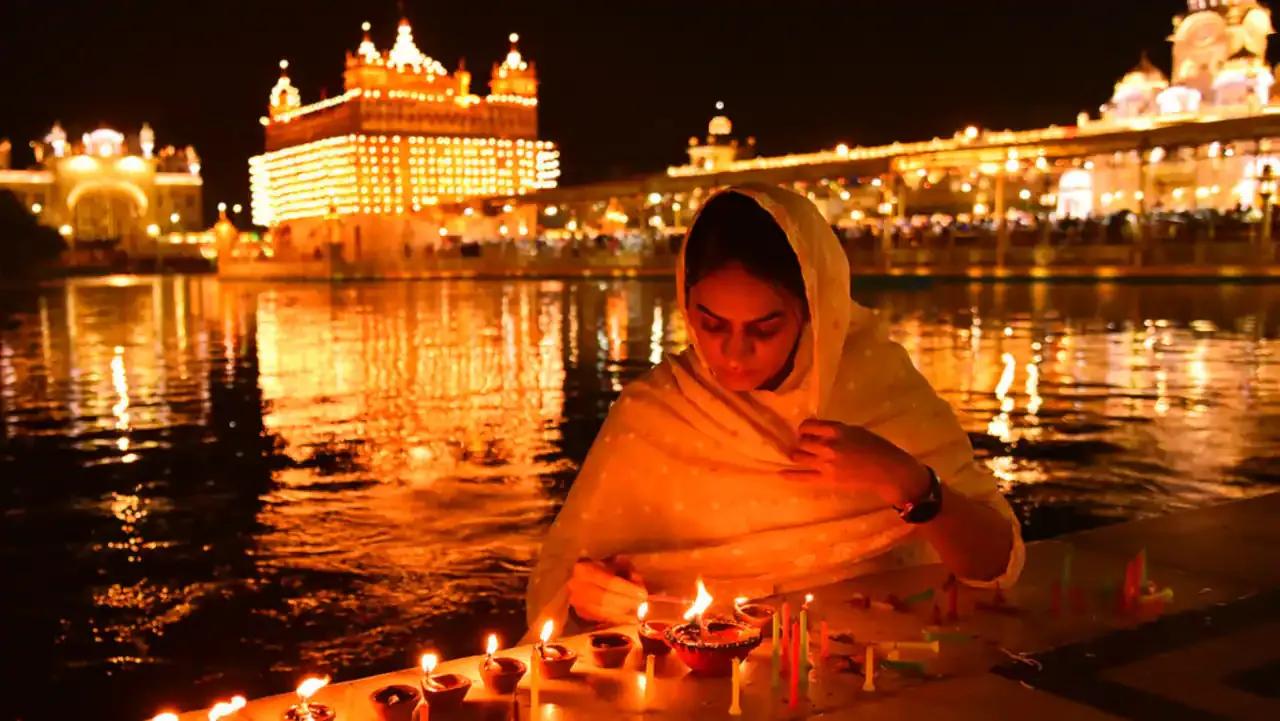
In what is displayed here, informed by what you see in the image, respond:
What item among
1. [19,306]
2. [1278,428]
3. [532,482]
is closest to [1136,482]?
[1278,428]

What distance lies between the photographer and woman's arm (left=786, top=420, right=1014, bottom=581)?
2.17m

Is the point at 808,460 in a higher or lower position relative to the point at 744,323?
lower

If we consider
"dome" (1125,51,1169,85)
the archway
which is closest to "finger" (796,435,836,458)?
"dome" (1125,51,1169,85)

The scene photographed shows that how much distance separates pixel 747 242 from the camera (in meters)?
2.32

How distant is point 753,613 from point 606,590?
35 cm

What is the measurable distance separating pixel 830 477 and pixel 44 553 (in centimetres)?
486

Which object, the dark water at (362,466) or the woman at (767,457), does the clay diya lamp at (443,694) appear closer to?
the woman at (767,457)

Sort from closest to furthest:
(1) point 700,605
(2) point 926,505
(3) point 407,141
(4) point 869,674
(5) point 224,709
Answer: (5) point 224,709 → (4) point 869,674 → (1) point 700,605 → (2) point 926,505 → (3) point 407,141

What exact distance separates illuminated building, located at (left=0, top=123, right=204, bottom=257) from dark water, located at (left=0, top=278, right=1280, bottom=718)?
102m

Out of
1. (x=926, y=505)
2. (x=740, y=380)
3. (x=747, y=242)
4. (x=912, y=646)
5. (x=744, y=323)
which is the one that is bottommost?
(x=912, y=646)

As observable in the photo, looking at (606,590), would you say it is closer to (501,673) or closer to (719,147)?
(501,673)

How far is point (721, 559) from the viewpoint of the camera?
2682 mm

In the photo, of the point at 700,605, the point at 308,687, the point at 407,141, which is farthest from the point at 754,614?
the point at 407,141

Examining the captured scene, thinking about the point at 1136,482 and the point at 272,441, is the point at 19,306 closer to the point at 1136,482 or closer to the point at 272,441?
the point at 272,441
